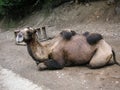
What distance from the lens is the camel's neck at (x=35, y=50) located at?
8.35 meters

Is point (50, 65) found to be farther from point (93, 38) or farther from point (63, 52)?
point (93, 38)

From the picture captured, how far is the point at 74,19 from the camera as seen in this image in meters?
15.6

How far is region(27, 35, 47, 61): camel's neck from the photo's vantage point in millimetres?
8352

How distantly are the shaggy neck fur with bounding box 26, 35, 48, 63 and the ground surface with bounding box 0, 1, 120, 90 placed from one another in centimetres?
36

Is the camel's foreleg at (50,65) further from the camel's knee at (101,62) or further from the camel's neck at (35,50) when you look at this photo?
the camel's knee at (101,62)

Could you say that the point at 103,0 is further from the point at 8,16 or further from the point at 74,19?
the point at 8,16

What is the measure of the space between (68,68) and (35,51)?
0.88 meters

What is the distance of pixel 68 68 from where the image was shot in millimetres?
8312

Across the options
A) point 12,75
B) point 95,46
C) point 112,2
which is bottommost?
point 12,75

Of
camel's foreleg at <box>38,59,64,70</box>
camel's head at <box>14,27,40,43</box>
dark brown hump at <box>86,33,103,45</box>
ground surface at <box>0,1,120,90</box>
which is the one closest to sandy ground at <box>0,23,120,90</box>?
ground surface at <box>0,1,120,90</box>

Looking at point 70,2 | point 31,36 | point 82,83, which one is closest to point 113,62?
point 82,83

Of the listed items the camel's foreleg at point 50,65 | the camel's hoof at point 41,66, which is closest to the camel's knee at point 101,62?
the camel's foreleg at point 50,65

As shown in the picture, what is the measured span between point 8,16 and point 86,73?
44.6 ft

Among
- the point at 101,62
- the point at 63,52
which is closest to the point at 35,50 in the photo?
the point at 63,52
